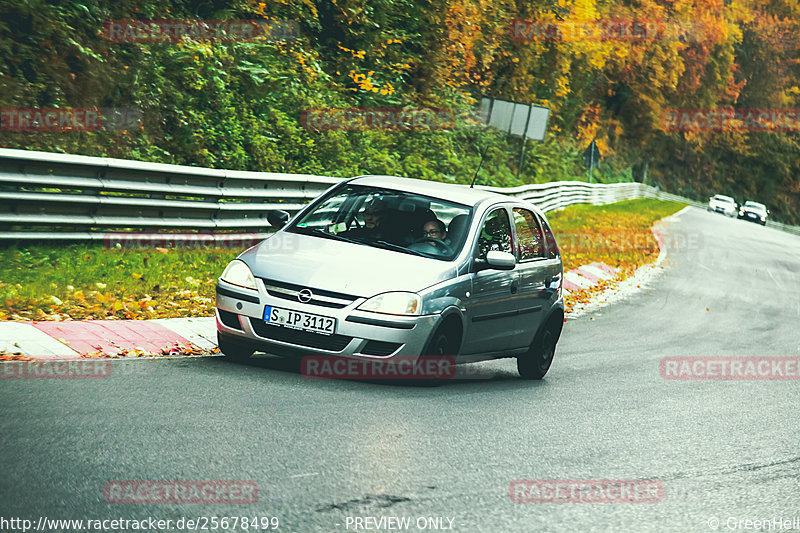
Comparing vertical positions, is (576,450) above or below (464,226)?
below

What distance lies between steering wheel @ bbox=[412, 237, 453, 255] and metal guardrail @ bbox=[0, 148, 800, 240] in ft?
15.7

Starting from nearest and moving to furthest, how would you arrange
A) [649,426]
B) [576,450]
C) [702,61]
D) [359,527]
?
[359,527], [576,450], [649,426], [702,61]

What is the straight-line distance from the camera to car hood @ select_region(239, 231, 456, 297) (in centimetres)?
776

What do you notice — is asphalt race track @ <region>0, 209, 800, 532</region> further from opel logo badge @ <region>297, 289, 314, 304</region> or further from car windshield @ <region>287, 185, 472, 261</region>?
car windshield @ <region>287, 185, 472, 261</region>

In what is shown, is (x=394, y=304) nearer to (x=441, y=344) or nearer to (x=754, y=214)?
(x=441, y=344)

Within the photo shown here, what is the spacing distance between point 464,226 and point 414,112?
760 inches

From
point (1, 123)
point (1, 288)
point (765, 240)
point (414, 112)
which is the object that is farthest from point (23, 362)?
point (765, 240)

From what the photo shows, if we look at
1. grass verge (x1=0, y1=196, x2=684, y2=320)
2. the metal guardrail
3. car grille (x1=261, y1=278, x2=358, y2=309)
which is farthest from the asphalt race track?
the metal guardrail

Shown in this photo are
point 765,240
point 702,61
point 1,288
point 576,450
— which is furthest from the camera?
point 702,61

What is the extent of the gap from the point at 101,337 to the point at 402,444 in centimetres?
343

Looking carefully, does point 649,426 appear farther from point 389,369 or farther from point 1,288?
point 1,288

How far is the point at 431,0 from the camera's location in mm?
27641

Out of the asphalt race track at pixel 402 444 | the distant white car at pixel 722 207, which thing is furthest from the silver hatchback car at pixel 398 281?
the distant white car at pixel 722 207

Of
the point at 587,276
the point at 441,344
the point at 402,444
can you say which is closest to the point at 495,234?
the point at 441,344
